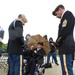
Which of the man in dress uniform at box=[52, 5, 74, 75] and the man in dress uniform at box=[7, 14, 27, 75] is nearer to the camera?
the man in dress uniform at box=[52, 5, 74, 75]

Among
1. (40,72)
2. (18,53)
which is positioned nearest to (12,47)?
(18,53)

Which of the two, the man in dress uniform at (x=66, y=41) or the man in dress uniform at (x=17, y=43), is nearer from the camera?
the man in dress uniform at (x=66, y=41)

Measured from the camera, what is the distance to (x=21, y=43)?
7.43m

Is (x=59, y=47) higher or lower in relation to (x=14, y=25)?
lower

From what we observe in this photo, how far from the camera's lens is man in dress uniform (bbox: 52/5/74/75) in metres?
6.23

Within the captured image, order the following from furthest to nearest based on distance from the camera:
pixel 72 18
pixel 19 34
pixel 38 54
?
pixel 38 54 < pixel 19 34 < pixel 72 18

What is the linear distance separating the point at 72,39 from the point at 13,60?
1924mm

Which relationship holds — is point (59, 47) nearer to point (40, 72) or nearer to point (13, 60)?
point (13, 60)

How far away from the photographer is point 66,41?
6.31 metres

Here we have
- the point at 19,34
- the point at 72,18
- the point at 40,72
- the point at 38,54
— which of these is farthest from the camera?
the point at 40,72

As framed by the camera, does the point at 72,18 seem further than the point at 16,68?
No

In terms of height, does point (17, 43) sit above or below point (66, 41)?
above

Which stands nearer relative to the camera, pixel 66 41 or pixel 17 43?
pixel 66 41

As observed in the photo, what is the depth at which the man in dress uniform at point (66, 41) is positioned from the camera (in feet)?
20.4
